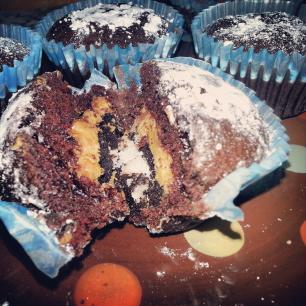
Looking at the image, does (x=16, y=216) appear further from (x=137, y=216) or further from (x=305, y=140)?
(x=305, y=140)

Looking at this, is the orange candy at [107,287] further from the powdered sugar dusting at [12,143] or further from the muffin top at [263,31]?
the muffin top at [263,31]

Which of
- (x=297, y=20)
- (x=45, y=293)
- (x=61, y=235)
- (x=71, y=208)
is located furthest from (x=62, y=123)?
(x=297, y=20)

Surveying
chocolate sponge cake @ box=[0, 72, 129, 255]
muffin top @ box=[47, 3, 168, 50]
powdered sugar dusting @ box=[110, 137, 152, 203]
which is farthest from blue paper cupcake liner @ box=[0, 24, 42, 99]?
powdered sugar dusting @ box=[110, 137, 152, 203]

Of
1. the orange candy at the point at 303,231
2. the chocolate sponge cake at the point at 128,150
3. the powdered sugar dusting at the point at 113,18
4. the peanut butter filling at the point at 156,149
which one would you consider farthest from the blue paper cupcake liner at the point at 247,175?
the powdered sugar dusting at the point at 113,18

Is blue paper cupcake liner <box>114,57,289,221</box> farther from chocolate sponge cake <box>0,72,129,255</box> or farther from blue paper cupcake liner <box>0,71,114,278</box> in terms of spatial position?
blue paper cupcake liner <box>0,71,114,278</box>

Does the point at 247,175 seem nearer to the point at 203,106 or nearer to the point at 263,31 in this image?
the point at 203,106
